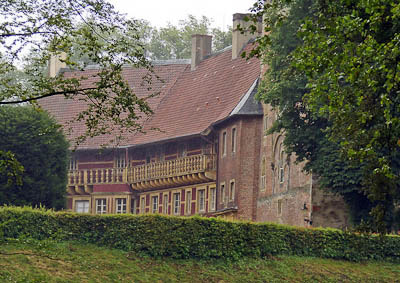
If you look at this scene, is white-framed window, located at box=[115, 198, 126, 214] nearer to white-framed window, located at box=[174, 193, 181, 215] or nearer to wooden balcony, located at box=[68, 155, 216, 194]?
wooden balcony, located at box=[68, 155, 216, 194]

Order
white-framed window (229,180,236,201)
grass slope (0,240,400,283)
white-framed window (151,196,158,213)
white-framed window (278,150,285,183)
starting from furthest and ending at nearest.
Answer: white-framed window (151,196,158,213) < white-framed window (229,180,236,201) < white-framed window (278,150,285,183) < grass slope (0,240,400,283)

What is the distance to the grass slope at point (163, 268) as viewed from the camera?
33469mm

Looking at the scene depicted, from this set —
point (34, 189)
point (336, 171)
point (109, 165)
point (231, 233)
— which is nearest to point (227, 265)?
point (231, 233)

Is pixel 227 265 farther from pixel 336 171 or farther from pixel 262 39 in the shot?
pixel 262 39

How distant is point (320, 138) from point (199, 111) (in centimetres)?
2003

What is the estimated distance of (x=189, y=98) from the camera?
62438mm

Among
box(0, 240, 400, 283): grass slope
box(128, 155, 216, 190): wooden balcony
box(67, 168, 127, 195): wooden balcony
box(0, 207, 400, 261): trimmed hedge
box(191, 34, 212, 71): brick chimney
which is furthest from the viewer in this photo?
box(191, 34, 212, 71): brick chimney

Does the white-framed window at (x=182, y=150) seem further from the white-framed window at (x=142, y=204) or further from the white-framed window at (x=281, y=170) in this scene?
the white-framed window at (x=281, y=170)

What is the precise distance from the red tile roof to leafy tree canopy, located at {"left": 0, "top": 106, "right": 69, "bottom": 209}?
1312 centimetres

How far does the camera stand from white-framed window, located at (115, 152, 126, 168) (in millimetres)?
63188

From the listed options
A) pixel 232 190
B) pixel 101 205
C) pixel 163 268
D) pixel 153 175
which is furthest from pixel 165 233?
pixel 101 205

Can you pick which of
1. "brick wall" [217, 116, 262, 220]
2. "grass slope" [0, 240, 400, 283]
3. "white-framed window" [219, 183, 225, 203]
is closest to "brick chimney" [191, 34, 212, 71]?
"brick wall" [217, 116, 262, 220]

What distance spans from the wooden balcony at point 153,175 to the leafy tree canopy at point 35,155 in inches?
537

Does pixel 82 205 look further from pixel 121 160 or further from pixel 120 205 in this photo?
pixel 121 160
